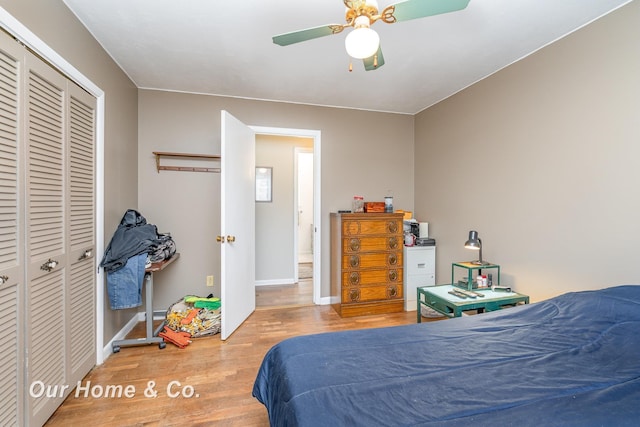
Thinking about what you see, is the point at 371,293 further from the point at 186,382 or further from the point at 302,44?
the point at 302,44

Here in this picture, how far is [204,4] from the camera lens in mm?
1772

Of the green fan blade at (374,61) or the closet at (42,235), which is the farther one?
the green fan blade at (374,61)

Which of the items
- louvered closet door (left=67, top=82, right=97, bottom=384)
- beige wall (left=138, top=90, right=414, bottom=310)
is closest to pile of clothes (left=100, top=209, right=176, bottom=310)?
louvered closet door (left=67, top=82, right=97, bottom=384)

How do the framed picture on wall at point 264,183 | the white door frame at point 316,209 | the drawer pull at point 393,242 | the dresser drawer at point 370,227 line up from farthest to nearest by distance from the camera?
the framed picture on wall at point 264,183
the white door frame at point 316,209
the drawer pull at point 393,242
the dresser drawer at point 370,227

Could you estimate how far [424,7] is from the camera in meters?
1.27

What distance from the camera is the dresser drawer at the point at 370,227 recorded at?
3.19 meters

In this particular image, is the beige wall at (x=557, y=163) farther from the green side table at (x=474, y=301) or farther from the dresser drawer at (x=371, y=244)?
the dresser drawer at (x=371, y=244)

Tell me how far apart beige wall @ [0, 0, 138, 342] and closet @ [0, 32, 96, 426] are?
17cm

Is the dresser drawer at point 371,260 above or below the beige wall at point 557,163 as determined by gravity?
below

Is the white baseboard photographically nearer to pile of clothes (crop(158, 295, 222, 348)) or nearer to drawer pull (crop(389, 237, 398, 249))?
pile of clothes (crop(158, 295, 222, 348))

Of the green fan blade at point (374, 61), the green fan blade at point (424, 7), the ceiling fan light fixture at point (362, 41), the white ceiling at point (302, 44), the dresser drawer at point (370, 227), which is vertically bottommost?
the dresser drawer at point (370, 227)

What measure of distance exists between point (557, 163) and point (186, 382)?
10.3 feet

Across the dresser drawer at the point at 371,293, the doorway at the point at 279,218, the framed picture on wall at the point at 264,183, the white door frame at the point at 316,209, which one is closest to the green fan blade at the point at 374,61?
the white door frame at the point at 316,209

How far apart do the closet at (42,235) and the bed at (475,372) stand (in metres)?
1.20
